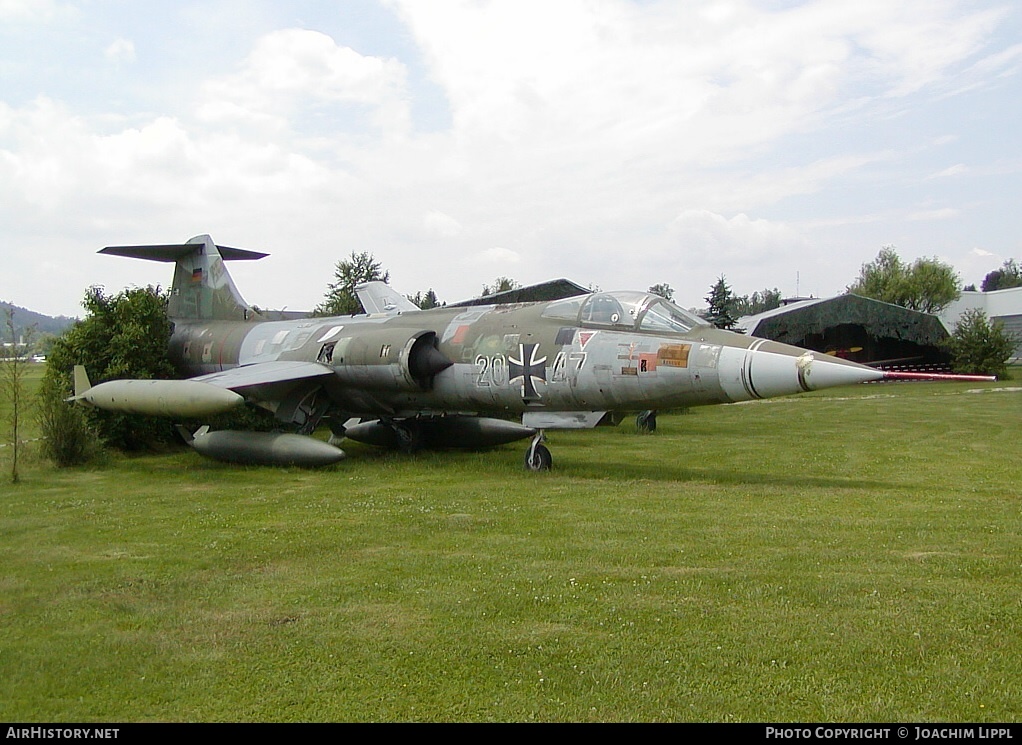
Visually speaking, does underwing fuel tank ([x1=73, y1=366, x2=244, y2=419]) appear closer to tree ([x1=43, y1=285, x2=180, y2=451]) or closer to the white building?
tree ([x1=43, y1=285, x2=180, y2=451])

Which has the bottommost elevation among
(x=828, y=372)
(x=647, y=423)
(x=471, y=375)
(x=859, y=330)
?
(x=647, y=423)

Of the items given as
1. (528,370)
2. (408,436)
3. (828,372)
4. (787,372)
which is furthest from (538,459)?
(828,372)

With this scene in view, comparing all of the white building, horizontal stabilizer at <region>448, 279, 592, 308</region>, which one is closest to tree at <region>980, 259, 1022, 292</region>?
the white building

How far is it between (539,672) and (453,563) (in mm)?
2411

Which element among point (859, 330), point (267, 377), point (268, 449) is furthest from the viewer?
point (859, 330)

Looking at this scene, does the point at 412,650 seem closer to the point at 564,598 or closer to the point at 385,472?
the point at 564,598

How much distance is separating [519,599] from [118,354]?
1362 centimetres

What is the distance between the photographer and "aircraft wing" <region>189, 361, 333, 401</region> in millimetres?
13508

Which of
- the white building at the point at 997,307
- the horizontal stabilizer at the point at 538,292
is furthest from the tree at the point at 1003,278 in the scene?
the horizontal stabilizer at the point at 538,292

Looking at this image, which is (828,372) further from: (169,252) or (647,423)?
(169,252)

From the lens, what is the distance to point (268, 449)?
13.4 m

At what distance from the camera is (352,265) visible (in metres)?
37.4

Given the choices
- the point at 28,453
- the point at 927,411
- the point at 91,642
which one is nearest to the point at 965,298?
the point at 927,411
